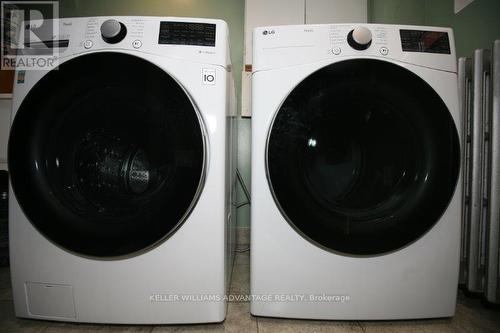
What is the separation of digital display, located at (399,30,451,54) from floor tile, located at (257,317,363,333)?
0.86m

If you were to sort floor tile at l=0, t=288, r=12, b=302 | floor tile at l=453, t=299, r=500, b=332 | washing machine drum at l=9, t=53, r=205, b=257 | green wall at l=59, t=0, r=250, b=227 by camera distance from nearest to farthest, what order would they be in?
washing machine drum at l=9, t=53, r=205, b=257 → floor tile at l=453, t=299, r=500, b=332 → floor tile at l=0, t=288, r=12, b=302 → green wall at l=59, t=0, r=250, b=227

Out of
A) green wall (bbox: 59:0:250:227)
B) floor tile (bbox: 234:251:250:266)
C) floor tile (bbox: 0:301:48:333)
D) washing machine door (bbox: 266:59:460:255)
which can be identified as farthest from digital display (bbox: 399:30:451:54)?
floor tile (bbox: 0:301:48:333)

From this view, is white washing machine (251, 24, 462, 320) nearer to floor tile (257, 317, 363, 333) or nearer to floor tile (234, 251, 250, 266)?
floor tile (257, 317, 363, 333)

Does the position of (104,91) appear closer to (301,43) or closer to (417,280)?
(301,43)

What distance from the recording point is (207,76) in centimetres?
65

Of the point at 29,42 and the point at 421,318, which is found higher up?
the point at 29,42

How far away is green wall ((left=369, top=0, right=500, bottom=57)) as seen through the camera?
0.87 meters

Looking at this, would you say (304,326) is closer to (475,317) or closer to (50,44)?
(475,317)

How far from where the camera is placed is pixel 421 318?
0.69 m

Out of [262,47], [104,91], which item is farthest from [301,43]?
[104,91]

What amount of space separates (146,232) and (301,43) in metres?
0.70

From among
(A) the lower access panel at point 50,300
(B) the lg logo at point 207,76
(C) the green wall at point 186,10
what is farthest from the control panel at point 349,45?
(A) the lower access panel at point 50,300

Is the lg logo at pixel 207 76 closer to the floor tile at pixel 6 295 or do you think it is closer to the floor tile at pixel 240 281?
the floor tile at pixel 240 281

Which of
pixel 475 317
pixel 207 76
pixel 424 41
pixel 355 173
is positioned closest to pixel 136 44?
pixel 207 76
